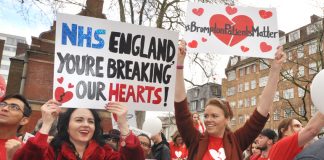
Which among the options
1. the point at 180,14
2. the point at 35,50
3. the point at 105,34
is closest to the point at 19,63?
the point at 35,50

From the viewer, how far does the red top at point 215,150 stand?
3.32 m

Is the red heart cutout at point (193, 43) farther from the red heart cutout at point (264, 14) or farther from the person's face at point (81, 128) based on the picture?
the person's face at point (81, 128)

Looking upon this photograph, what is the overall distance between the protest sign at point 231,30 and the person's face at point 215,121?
800 mm

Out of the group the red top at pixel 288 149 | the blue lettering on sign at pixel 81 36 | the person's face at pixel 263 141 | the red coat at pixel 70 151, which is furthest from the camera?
the person's face at pixel 263 141

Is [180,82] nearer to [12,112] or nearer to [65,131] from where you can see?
[65,131]

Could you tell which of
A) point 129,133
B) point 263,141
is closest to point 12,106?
point 129,133

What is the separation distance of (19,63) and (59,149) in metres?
23.8

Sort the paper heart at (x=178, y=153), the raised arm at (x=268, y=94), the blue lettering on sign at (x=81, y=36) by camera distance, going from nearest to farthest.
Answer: the raised arm at (x=268, y=94) < the blue lettering on sign at (x=81, y=36) < the paper heart at (x=178, y=153)

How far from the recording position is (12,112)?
350 centimetres

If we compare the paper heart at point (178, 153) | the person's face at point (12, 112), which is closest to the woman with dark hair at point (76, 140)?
the person's face at point (12, 112)

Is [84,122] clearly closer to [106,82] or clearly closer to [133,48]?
[106,82]

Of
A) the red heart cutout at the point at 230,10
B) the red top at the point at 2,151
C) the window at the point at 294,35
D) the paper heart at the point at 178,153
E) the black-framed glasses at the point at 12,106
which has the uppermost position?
the window at the point at 294,35

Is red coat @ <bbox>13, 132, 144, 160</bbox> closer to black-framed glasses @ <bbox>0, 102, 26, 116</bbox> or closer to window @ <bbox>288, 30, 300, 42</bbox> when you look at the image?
black-framed glasses @ <bbox>0, 102, 26, 116</bbox>

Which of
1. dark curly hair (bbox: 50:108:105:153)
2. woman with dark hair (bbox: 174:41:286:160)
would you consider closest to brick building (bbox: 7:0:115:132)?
dark curly hair (bbox: 50:108:105:153)
